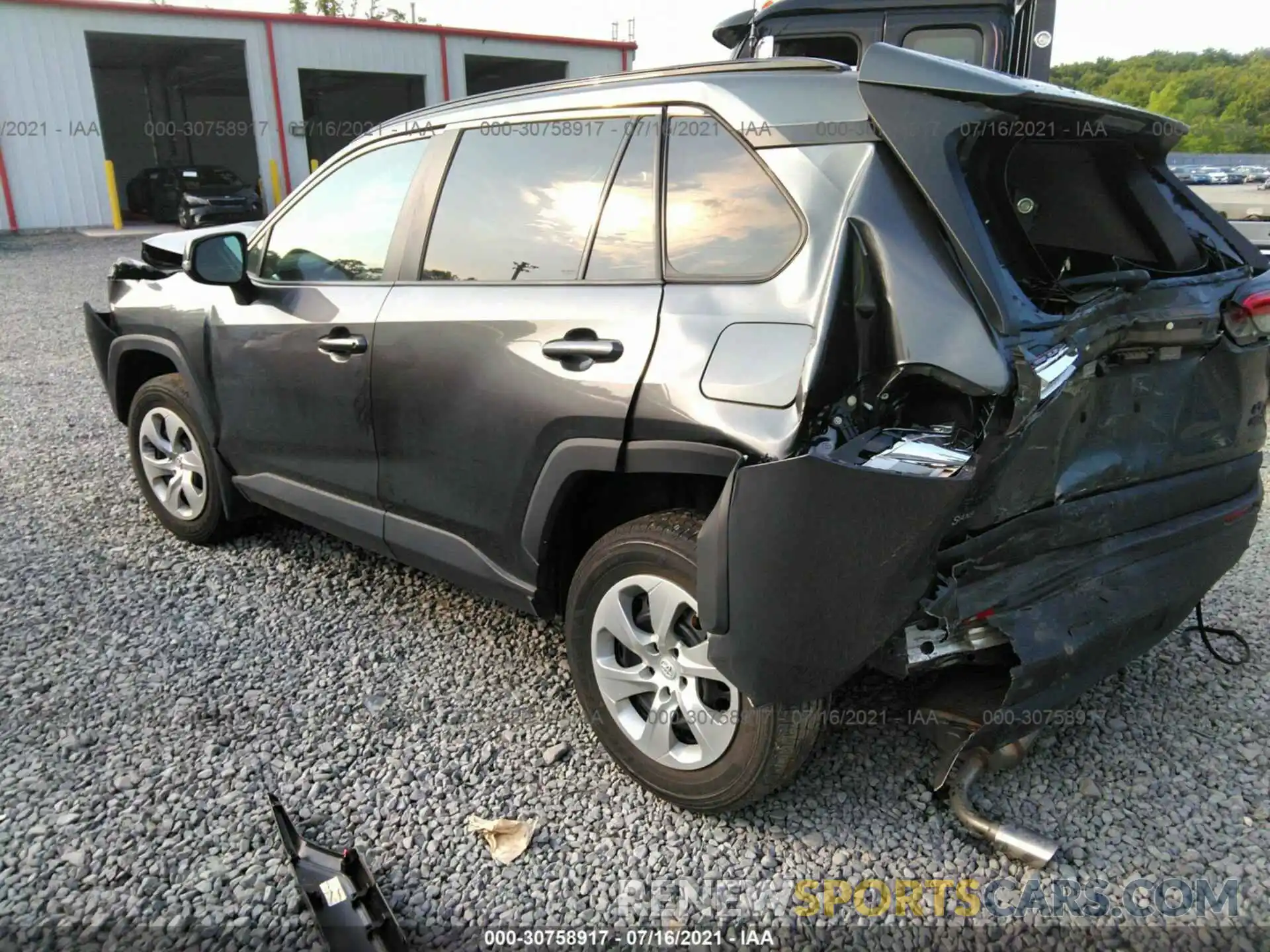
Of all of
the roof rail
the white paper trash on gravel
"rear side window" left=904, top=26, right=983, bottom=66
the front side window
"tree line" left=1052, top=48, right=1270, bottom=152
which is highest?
"tree line" left=1052, top=48, right=1270, bottom=152

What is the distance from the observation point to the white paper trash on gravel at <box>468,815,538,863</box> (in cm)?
236

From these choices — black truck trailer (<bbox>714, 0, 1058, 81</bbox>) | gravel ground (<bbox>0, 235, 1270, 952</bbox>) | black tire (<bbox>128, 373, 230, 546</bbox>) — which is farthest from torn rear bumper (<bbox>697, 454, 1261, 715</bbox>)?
black truck trailer (<bbox>714, 0, 1058, 81</bbox>)

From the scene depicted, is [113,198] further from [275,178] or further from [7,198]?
[275,178]

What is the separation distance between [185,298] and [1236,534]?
3.96m

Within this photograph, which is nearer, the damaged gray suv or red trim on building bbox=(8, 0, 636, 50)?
the damaged gray suv

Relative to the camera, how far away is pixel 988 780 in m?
2.61

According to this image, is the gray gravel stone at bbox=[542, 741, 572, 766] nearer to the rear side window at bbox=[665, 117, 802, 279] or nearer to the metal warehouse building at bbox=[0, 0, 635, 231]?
the rear side window at bbox=[665, 117, 802, 279]

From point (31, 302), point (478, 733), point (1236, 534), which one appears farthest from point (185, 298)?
point (31, 302)

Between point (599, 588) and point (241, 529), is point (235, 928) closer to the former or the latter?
point (599, 588)

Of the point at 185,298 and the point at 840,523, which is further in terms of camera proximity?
the point at 185,298

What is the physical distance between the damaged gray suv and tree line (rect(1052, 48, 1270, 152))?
46.5 metres

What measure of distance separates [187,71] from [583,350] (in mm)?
30555

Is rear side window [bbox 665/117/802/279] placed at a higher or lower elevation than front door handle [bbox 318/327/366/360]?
higher

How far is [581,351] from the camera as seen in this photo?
7.93 feet
